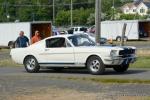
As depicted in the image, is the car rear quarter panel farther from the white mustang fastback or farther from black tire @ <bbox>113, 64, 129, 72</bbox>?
black tire @ <bbox>113, 64, 129, 72</bbox>

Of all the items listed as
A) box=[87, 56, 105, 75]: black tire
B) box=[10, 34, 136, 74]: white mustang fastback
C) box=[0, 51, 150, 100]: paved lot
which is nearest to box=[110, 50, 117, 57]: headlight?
box=[10, 34, 136, 74]: white mustang fastback

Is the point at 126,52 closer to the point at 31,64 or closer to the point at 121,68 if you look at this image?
the point at 121,68

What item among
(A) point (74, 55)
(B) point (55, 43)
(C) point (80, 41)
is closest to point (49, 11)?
(B) point (55, 43)

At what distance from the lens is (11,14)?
135250 millimetres

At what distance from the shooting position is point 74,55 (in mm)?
20328

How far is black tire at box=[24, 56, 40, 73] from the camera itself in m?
21.6

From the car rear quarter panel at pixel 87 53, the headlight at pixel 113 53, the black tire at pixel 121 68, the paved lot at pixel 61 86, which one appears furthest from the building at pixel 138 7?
the paved lot at pixel 61 86

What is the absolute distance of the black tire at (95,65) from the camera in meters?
19.5

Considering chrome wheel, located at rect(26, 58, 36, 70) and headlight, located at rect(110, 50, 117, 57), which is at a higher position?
headlight, located at rect(110, 50, 117, 57)

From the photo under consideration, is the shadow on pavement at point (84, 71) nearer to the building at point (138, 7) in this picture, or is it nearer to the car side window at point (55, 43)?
the car side window at point (55, 43)

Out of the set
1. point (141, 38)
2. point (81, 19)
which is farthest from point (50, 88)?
point (81, 19)

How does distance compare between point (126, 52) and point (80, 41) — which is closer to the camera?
point (126, 52)

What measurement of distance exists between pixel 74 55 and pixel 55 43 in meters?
1.19

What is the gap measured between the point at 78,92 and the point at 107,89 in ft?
3.32
